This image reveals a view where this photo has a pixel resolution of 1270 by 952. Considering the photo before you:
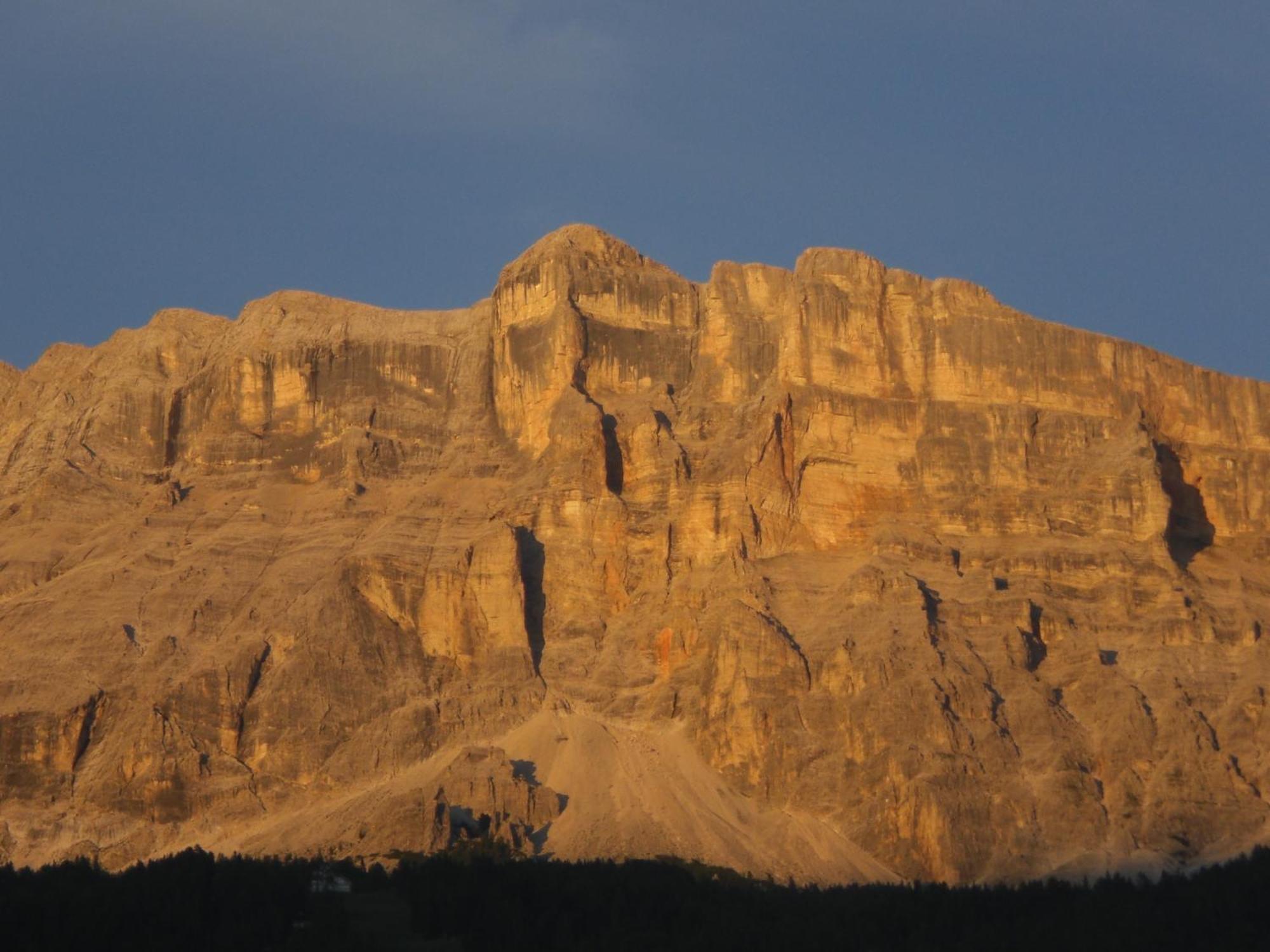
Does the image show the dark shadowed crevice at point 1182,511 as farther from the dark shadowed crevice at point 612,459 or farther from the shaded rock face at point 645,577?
the dark shadowed crevice at point 612,459

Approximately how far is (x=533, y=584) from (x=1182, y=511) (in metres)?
34.6

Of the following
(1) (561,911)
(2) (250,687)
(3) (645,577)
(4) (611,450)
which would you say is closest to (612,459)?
(4) (611,450)

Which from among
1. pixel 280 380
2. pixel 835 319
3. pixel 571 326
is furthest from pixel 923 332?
pixel 280 380

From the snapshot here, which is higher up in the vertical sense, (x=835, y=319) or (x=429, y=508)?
(x=835, y=319)

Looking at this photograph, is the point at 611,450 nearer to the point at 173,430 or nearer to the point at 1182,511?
the point at 173,430

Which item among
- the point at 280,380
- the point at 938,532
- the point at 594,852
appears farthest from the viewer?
the point at 280,380

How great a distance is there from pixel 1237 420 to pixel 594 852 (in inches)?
1976

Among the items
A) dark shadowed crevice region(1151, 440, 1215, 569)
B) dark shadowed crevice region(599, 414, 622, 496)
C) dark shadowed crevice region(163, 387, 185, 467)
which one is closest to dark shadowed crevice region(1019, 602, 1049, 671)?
dark shadowed crevice region(1151, 440, 1215, 569)

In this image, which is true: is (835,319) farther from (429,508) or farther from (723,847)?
(723,847)

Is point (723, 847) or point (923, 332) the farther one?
point (923, 332)

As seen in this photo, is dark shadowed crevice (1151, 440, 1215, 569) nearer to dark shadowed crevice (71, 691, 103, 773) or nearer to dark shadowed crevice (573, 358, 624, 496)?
dark shadowed crevice (573, 358, 624, 496)

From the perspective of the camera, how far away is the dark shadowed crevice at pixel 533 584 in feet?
449

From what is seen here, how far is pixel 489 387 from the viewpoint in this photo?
151625mm

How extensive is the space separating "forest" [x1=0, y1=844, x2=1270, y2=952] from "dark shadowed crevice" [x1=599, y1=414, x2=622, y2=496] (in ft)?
112
